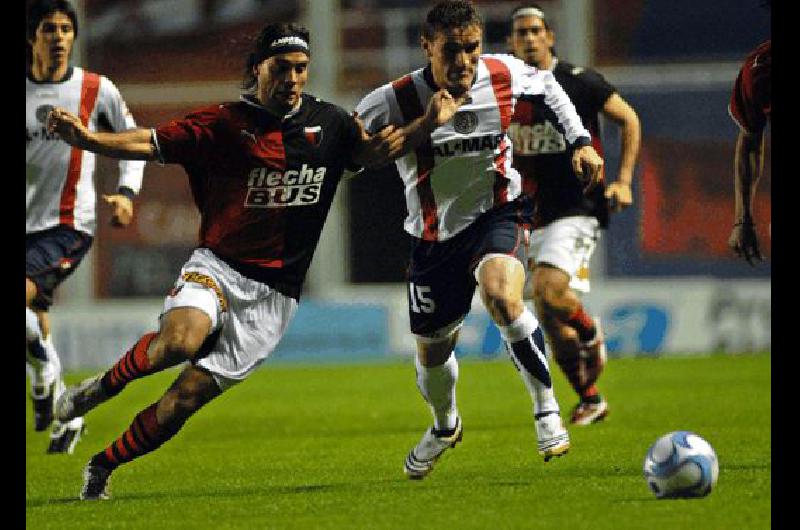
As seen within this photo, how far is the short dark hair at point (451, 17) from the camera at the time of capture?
7.98 m

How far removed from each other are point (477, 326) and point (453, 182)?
10265 mm

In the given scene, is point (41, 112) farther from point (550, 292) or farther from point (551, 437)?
point (551, 437)

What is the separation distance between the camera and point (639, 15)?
2477 cm

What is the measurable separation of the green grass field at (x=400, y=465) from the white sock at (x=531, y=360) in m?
0.37

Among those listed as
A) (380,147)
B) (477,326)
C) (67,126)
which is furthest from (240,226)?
(477,326)

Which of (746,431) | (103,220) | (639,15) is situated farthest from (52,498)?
(639,15)

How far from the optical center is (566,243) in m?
10.6

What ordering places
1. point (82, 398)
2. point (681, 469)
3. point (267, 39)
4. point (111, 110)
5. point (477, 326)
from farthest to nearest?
1. point (477, 326)
2. point (111, 110)
3. point (267, 39)
4. point (82, 398)
5. point (681, 469)

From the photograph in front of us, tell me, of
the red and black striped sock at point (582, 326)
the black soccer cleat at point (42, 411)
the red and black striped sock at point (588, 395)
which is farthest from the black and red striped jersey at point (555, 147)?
the black soccer cleat at point (42, 411)

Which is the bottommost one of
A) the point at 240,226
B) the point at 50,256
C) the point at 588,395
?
the point at 588,395

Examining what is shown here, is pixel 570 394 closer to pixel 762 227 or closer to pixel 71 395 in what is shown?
pixel 71 395

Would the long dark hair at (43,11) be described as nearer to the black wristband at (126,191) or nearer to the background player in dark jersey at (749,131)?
the black wristband at (126,191)

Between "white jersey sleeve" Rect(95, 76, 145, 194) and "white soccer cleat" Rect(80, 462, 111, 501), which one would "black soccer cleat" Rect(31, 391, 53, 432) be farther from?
"white soccer cleat" Rect(80, 462, 111, 501)

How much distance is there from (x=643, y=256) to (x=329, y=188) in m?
15.2
